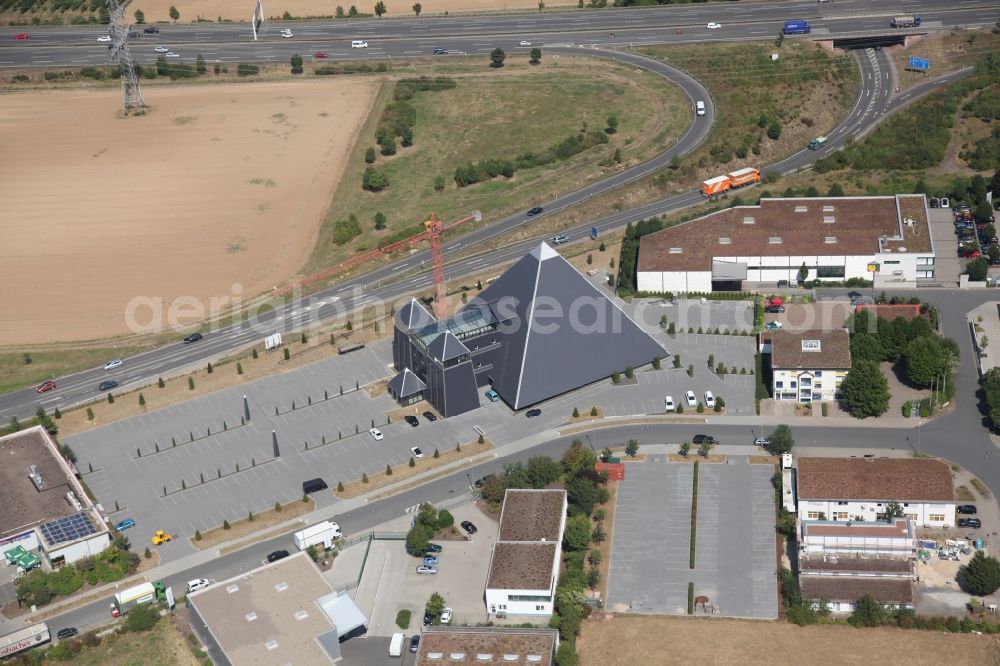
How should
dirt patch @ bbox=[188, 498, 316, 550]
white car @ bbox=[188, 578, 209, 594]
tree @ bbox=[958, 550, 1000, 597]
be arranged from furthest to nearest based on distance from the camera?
dirt patch @ bbox=[188, 498, 316, 550] → white car @ bbox=[188, 578, 209, 594] → tree @ bbox=[958, 550, 1000, 597]

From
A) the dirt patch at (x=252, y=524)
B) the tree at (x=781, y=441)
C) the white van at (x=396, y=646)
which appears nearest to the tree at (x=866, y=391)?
the tree at (x=781, y=441)

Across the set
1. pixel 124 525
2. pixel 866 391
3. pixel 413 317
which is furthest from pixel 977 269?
pixel 124 525

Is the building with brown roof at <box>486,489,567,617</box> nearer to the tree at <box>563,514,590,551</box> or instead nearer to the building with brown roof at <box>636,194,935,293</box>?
the tree at <box>563,514,590,551</box>

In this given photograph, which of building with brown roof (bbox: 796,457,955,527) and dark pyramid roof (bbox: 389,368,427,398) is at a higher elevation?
dark pyramid roof (bbox: 389,368,427,398)

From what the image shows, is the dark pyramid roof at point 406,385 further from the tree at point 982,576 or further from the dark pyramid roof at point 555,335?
the tree at point 982,576

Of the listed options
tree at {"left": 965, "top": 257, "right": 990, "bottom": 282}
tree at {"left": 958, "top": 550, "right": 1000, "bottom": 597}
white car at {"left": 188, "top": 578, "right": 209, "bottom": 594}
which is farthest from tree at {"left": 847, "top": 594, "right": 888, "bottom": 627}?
tree at {"left": 965, "top": 257, "right": 990, "bottom": 282}

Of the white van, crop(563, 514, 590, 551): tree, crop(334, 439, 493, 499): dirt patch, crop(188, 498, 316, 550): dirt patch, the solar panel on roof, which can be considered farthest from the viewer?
crop(334, 439, 493, 499): dirt patch

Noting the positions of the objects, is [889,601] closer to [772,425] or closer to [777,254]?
[772,425]

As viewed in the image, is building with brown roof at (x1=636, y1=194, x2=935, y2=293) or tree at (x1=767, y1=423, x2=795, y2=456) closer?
tree at (x1=767, y1=423, x2=795, y2=456)
